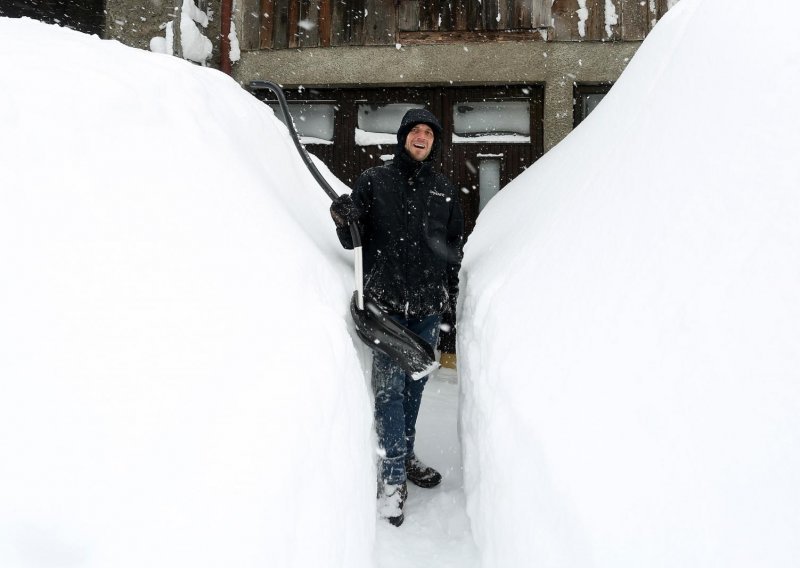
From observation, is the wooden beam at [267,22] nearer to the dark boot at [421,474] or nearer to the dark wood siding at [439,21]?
the dark wood siding at [439,21]

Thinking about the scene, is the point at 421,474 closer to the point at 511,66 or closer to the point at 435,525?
the point at 435,525

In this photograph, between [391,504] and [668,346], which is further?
[391,504]

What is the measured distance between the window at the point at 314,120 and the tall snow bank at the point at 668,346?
13.2 feet

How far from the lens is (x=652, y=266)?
1.55 m

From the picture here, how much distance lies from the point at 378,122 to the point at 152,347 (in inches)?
187

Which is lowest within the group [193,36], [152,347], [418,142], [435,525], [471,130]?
[435,525]

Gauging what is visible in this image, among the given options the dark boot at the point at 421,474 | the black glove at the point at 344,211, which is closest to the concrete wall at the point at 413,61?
the black glove at the point at 344,211

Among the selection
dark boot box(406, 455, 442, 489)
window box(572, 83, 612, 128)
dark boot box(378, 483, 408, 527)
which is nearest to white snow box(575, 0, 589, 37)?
window box(572, 83, 612, 128)

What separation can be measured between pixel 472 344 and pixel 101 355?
1.63 metres

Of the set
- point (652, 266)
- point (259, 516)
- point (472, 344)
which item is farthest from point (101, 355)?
point (472, 344)

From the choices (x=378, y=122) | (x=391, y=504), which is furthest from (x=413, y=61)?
(x=391, y=504)

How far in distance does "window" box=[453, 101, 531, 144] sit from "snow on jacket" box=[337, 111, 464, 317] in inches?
118

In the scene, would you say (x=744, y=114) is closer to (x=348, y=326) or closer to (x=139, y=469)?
(x=348, y=326)

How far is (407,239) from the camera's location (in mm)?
2553
